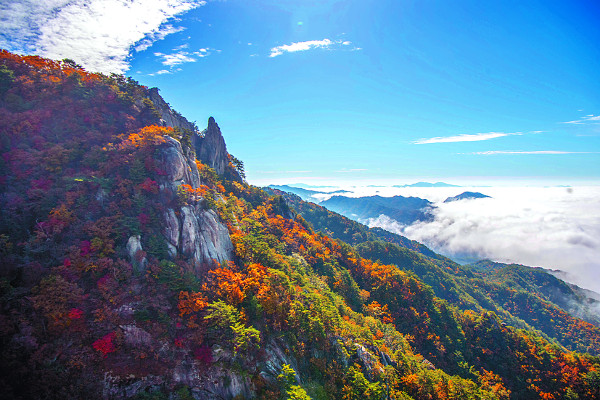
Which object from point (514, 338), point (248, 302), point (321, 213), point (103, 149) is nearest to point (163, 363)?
point (248, 302)

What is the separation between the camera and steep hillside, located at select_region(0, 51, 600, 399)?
15227mm

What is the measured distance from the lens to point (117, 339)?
16312 millimetres

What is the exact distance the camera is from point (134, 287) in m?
19.2

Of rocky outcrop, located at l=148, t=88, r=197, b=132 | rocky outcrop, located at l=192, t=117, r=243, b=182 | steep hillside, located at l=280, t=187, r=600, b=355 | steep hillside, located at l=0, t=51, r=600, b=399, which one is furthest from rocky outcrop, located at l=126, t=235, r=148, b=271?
steep hillside, located at l=280, t=187, r=600, b=355

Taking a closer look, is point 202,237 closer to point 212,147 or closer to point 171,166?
point 171,166

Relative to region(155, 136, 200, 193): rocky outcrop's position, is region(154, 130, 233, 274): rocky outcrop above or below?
below

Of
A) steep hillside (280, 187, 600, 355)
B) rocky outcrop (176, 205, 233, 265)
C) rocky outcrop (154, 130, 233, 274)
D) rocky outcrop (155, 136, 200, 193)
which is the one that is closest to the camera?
rocky outcrop (154, 130, 233, 274)

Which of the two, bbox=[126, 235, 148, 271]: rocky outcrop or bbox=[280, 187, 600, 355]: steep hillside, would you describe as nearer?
bbox=[126, 235, 148, 271]: rocky outcrop

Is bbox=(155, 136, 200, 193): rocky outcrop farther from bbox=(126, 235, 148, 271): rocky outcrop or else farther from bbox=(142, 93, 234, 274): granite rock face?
bbox=(126, 235, 148, 271): rocky outcrop

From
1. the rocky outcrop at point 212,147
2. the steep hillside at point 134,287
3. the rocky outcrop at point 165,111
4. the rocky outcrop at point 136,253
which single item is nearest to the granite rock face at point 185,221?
the steep hillside at point 134,287

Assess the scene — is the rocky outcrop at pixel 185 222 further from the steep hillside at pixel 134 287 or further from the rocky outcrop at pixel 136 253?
the rocky outcrop at pixel 136 253

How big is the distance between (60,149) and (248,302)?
2652 cm

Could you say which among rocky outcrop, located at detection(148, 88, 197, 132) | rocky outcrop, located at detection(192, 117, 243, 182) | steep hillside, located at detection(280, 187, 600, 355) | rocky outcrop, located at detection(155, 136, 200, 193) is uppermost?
rocky outcrop, located at detection(148, 88, 197, 132)

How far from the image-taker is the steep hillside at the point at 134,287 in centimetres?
1523
